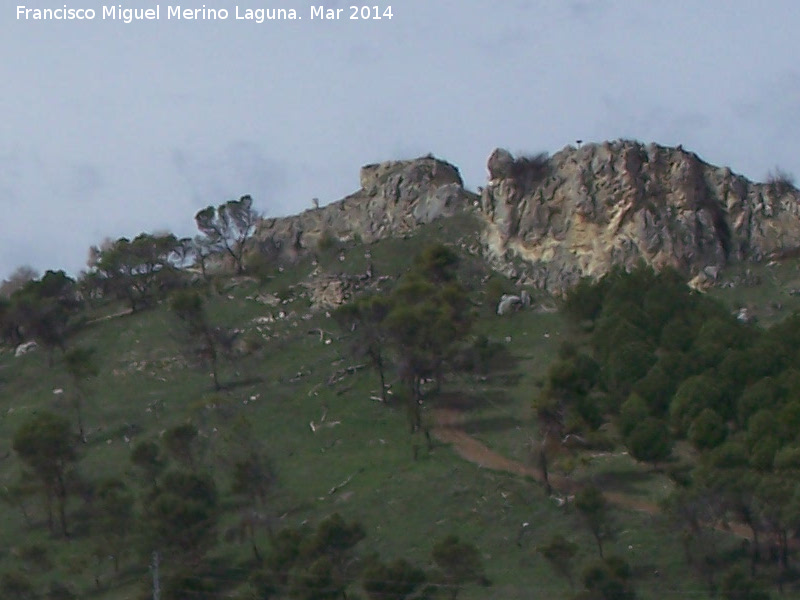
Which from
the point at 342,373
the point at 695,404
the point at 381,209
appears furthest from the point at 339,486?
the point at 381,209

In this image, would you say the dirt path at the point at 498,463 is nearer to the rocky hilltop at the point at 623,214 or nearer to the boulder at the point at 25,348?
the rocky hilltop at the point at 623,214

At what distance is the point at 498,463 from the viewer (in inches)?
2122

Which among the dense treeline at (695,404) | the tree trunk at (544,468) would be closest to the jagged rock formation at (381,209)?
the dense treeline at (695,404)

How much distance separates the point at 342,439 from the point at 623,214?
22.3 metres

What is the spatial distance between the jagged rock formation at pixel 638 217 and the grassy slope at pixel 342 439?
3.63 meters

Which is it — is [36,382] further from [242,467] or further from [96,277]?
[242,467]

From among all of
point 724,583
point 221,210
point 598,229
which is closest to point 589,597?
point 724,583

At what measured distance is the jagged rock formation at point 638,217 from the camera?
72.3 meters

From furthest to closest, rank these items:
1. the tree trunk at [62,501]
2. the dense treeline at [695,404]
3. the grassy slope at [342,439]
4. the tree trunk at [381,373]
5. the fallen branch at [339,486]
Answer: the tree trunk at [381,373]
the tree trunk at [62,501]
the fallen branch at [339,486]
the grassy slope at [342,439]
the dense treeline at [695,404]

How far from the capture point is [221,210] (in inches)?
3514

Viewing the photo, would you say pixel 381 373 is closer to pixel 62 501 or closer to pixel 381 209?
pixel 62 501

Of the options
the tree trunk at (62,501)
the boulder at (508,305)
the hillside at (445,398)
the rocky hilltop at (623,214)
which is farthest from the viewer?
the rocky hilltop at (623,214)

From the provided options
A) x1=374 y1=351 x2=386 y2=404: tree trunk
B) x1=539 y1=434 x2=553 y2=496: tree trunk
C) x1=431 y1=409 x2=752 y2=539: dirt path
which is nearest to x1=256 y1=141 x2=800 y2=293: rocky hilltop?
x1=374 y1=351 x2=386 y2=404: tree trunk

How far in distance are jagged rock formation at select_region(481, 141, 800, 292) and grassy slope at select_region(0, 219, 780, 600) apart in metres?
3.63
